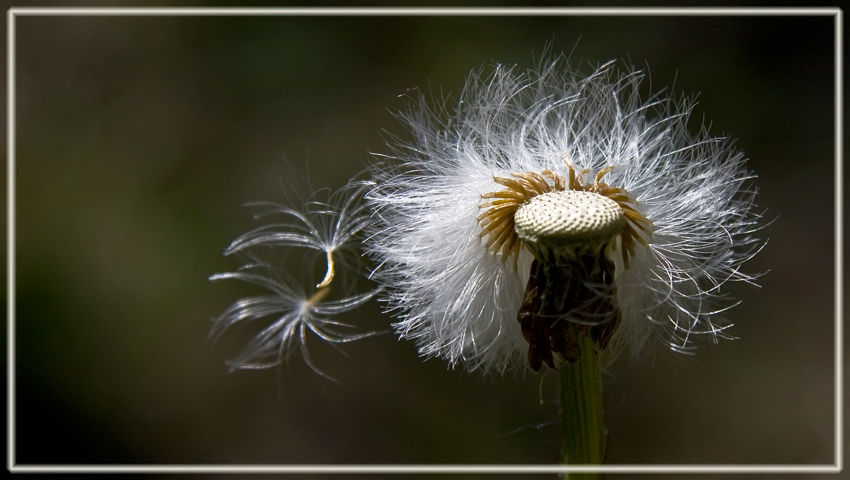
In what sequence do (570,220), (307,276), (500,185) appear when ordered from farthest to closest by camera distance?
(307,276)
(500,185)
(570,220)

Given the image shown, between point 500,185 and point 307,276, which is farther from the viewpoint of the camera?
point 307,276

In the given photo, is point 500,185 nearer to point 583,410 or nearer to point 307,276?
point 583,410

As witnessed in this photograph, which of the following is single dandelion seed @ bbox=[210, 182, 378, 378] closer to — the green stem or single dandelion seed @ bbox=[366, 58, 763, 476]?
single dandelion seed @ bbox=[366, 58, 763, 476]

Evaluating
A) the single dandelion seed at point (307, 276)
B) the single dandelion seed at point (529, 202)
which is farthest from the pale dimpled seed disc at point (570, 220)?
the single dandelion seed at point (307, 276)

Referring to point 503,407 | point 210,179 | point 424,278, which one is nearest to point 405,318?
point 424,278

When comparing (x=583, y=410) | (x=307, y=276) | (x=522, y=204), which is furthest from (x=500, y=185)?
(x=307, y=276)

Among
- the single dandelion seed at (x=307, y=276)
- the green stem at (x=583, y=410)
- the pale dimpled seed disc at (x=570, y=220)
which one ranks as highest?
the pale dimpled seed disc at (x=570, y=220)

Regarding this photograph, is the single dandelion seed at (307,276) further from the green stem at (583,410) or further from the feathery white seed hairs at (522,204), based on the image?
the green stem at (583,410)

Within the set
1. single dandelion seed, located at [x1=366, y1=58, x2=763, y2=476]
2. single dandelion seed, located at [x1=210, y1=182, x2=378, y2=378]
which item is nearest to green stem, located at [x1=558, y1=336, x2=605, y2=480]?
single dandelion seed, located at [x1=366, y1=58, x2=763, y2=476]
